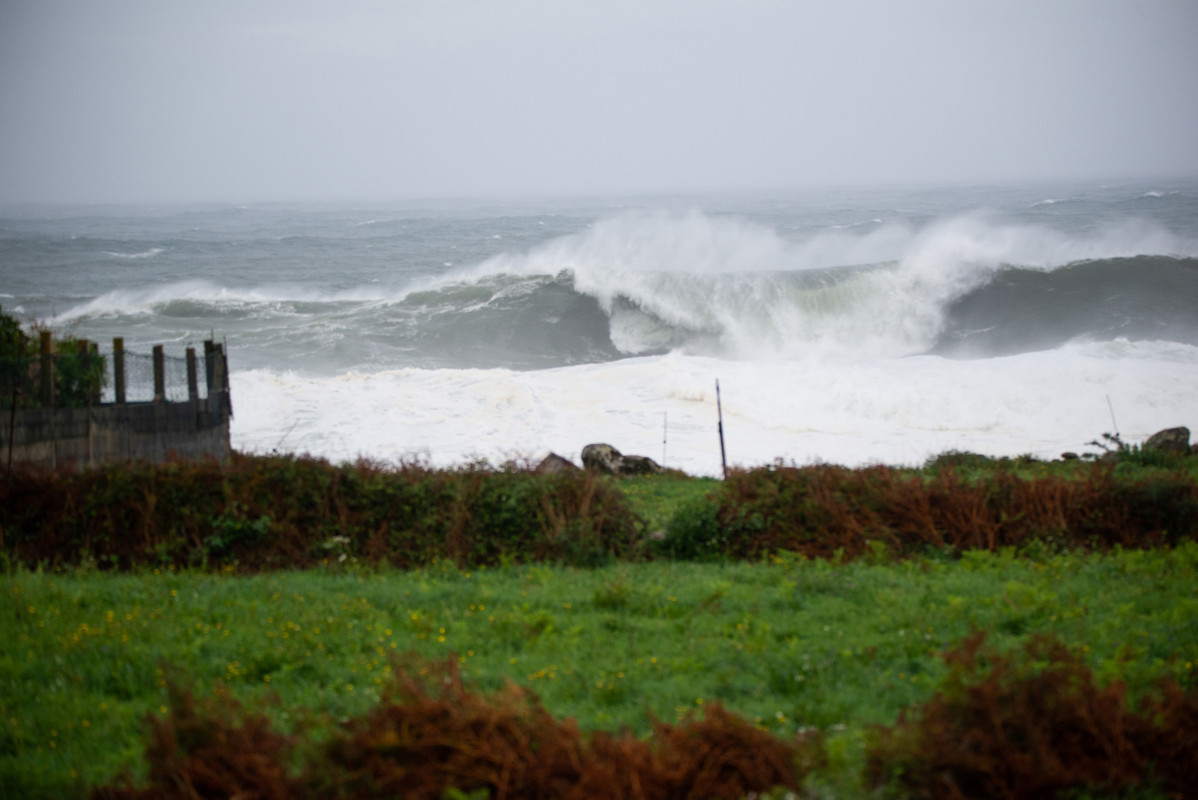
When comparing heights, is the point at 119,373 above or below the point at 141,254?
below

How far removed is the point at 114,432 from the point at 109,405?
1.12 feet

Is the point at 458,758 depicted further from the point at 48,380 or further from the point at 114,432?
the point at 114,432

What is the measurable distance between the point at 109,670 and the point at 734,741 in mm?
3889

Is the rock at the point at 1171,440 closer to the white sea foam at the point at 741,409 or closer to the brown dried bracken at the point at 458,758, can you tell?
the white sea foam at the point at 741,409

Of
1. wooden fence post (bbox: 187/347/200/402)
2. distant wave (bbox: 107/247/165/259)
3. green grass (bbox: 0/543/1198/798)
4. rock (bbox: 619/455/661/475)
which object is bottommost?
rock (bbox: 619/455/661/475)

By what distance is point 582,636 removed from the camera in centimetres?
605

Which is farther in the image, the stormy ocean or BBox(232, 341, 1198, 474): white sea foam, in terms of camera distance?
the stormy ocean

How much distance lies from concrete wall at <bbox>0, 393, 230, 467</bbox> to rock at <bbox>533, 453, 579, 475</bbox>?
4002 millimetres

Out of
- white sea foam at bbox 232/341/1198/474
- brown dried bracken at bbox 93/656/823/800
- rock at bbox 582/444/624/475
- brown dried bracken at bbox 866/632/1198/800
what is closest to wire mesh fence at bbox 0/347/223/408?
white sea foam at bbox 232/341/1198/474

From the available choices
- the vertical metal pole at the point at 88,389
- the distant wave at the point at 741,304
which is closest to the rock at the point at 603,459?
the vertical metal pole at the point at 88,389

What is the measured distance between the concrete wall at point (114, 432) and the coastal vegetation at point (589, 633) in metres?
1.11

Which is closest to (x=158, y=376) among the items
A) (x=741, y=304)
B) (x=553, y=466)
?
(x=553, y=466)

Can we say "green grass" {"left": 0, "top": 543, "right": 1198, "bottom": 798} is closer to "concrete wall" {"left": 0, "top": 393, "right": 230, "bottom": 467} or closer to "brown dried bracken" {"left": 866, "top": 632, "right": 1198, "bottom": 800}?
"brown dried bracken" {"left": 866, "top": 632, "right": 1198, "bottom": 800}

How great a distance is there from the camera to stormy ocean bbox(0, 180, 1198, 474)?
21.1 m
